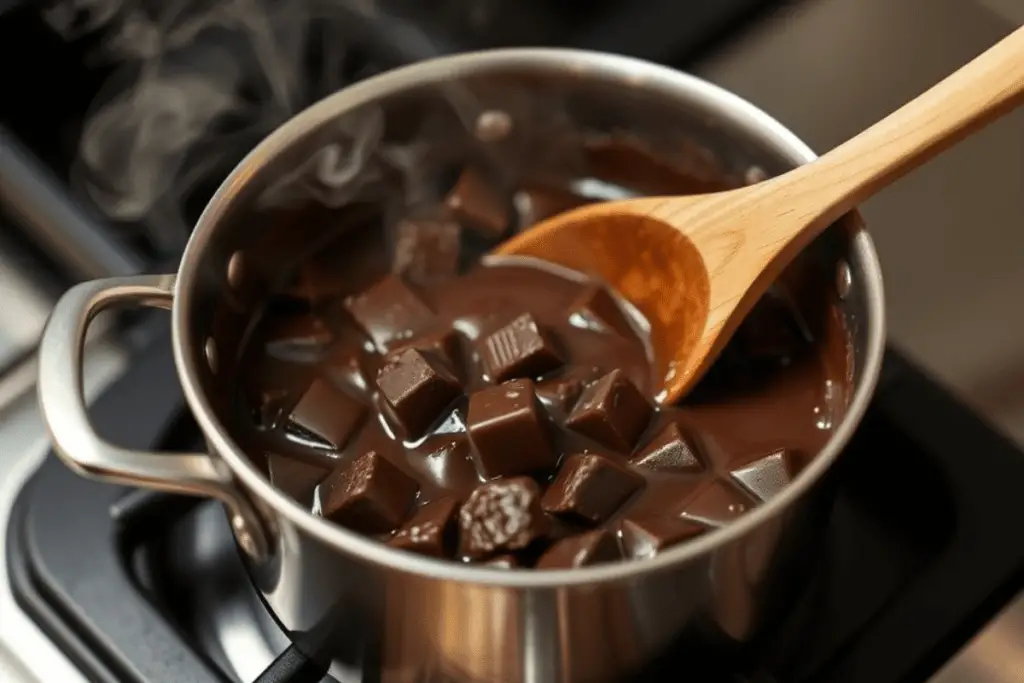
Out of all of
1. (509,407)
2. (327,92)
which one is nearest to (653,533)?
(509,407)

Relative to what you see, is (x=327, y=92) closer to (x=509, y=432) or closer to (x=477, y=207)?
(x=477, y=207)

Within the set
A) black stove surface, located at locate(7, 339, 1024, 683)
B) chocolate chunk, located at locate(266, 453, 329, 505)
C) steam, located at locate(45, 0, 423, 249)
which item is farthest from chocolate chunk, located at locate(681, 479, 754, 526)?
steam, located at locate(45, 0, 423, 249)

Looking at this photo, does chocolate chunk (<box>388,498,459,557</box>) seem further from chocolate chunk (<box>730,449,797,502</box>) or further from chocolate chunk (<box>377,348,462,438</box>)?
chocolate chunk (<box>730,449,797,502</box>)

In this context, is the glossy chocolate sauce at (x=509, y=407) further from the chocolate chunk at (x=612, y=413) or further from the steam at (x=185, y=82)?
the steam at (x=185, y=82)

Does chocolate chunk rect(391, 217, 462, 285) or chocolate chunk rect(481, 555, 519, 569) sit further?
chocolate chunk rect(391, 217, 462, 285)

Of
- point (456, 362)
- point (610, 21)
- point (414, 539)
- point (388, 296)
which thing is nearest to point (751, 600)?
point (414, 539)

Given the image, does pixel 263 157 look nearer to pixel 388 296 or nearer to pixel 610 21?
pixel 388 296

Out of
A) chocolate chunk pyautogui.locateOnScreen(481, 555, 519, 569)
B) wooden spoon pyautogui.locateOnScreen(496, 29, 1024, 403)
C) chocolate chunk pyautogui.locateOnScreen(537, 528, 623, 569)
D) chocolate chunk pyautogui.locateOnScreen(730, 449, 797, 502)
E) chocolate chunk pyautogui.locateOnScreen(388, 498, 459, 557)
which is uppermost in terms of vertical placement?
wooden spoon pyautogui.locateOnScreen(496, 29, 1024, 403)
